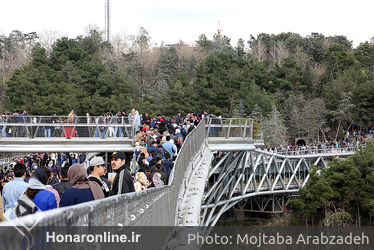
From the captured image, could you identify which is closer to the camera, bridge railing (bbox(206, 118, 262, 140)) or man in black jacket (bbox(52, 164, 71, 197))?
man in black jacket (bbox(52, 164, 71, 197))

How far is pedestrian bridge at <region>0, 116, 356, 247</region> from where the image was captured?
298 centimetres

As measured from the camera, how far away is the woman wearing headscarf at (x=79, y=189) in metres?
4.75

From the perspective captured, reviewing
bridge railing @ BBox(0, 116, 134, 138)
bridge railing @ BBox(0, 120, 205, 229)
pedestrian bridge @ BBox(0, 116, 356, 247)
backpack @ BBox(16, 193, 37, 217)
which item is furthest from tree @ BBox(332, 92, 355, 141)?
backpack @ BBox(16, 193, 37, 217)

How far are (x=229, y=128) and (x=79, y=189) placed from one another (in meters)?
19.8

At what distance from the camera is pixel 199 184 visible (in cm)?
1548

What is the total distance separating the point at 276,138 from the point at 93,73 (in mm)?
20861

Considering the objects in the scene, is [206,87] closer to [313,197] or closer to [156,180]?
[313,197]

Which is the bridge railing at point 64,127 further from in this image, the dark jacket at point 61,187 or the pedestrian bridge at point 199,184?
the dark jacket at point 61,187

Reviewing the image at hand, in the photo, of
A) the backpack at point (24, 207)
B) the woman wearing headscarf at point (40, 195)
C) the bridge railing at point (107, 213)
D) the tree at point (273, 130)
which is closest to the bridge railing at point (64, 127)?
the bridge railing at point (107, 213)

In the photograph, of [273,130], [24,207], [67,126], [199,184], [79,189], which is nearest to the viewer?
[24,207]

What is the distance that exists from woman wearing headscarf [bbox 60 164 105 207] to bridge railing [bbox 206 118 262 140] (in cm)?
1759

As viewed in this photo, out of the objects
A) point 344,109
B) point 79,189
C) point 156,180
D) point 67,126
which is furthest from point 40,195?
point 344,109

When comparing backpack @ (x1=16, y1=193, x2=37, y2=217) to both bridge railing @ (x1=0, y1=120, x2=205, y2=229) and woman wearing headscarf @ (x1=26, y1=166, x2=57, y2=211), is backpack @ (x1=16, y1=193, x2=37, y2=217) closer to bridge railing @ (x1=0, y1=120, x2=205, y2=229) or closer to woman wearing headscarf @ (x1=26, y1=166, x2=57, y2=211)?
bridge railing @ (x1=0, y1=120, x2=205, y2=229)

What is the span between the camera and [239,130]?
2567cm
